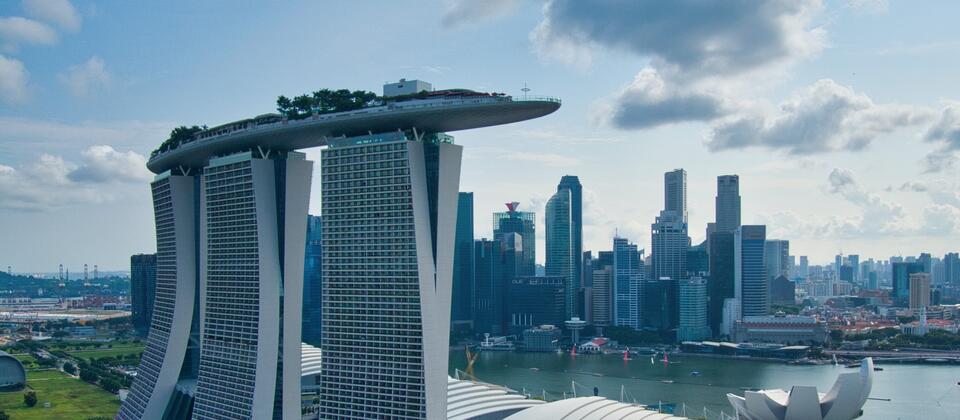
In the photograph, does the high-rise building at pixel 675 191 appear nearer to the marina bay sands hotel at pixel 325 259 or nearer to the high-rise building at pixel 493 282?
the high-rise building at pixel 493 282

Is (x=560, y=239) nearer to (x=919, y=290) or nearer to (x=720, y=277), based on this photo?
(x=720, y=277)

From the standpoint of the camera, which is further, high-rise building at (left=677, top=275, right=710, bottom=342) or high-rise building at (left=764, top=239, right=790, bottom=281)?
high-rise building at (left=764, top=239, right=790, bottom=281)

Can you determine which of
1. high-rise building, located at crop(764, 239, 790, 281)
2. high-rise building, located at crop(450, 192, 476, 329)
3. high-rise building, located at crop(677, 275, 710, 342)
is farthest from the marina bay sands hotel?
high-rise building, located at crop(764, 239, 790, 281)

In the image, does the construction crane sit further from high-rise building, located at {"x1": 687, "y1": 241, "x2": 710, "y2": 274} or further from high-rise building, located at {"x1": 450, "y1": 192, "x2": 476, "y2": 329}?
high-rise building, located at {"x1": 687, "y1": 241, "x2": 710, "y2": 274}

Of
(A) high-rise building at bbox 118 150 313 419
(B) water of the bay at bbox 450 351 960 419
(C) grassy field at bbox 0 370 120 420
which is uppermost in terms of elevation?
(A) high-rise building at bbox 118 150 313 419

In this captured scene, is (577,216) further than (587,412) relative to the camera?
Yes

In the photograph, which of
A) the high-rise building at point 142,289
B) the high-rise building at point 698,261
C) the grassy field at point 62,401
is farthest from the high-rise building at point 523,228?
the grassy field at point 62,401

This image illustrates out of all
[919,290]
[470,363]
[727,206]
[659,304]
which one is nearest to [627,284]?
[659,304]
